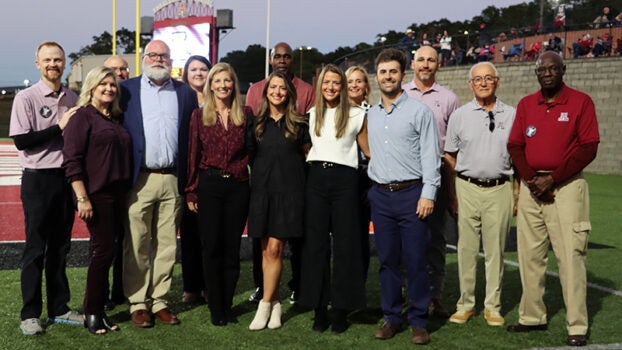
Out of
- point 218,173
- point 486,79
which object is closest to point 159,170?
point 218,173

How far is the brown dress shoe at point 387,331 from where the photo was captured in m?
5.30

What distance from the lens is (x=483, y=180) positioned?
18.5 ft

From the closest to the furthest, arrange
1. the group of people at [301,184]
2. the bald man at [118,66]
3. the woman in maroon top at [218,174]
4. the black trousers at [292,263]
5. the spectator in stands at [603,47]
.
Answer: the group of people at [301,184], the woman in maroon top at [218,174], the black trousers at [292,263], the bald man at [118,66], the spectator in stands at [603,47]

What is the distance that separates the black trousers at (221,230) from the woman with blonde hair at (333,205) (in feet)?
1.81

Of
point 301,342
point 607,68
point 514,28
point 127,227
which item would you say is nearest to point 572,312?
point 301,342

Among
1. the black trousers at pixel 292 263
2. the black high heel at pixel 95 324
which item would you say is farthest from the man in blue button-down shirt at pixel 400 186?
the black high heel at pixel 95 324

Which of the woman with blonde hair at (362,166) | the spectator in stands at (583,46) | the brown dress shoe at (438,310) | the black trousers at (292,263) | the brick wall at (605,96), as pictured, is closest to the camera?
the woman with blonde hair at (362,166)

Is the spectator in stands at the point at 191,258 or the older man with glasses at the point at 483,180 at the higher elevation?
the older man with glasses at the point at 483,180

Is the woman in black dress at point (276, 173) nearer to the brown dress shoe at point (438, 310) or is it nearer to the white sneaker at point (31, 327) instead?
the brown dress shoe at point (438, 310)

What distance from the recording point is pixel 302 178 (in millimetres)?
5551

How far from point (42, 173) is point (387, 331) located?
2834 mm

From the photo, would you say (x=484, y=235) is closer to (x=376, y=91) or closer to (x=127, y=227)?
(x=127, y=227)

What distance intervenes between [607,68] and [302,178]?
2101 centimetres

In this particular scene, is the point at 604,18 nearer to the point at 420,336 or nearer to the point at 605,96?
the point at 605,96
